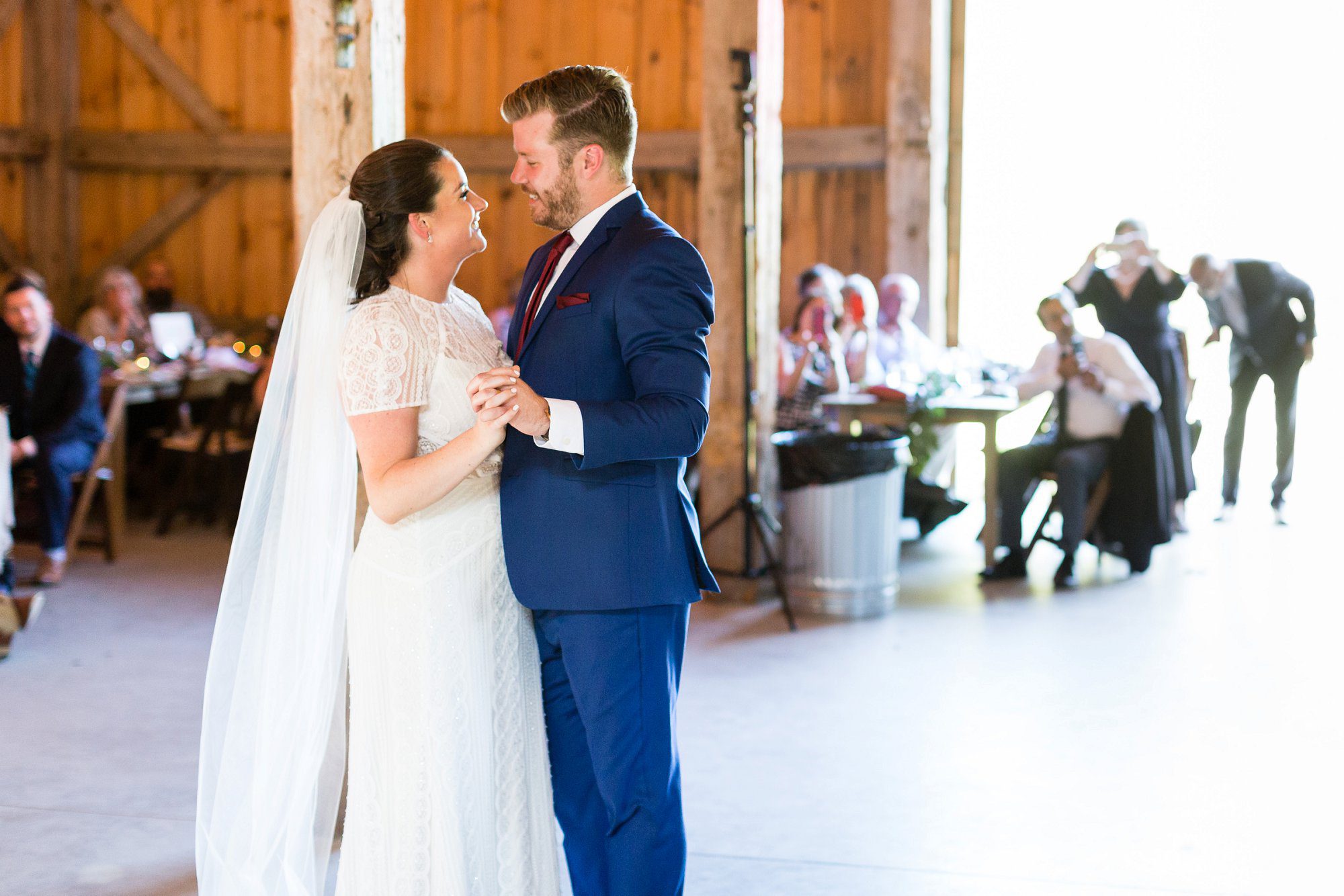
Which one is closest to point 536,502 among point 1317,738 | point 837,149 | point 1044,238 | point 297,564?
point 297,564

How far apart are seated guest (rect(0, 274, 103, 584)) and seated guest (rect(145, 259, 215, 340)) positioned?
133 inches

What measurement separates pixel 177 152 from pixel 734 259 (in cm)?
631

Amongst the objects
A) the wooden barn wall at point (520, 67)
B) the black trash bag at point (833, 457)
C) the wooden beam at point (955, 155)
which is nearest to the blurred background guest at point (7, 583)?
the black trash bag at point (833, 457)

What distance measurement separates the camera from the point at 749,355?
572cm

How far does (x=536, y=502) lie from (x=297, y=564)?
56 centimetres

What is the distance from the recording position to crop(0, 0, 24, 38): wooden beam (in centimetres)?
1026

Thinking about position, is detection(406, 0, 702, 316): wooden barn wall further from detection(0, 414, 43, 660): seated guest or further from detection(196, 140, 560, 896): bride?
detection(196, 140, 560, 896): bride

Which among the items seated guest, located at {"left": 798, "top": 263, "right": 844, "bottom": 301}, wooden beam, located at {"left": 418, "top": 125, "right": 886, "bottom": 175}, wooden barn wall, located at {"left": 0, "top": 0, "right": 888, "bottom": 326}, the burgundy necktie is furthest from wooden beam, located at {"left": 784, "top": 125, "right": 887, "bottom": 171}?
the burgundy necktie

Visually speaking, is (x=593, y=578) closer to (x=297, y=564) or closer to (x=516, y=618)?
(x=516, y=618)

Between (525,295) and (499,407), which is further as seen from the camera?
(525,295)

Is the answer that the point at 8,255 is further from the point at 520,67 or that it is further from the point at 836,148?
the point at 836,148

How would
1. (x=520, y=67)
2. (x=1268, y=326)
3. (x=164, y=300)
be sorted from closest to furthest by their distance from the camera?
(x=1268, y=326)
(x=164, y=300)
(x=520, y=67)

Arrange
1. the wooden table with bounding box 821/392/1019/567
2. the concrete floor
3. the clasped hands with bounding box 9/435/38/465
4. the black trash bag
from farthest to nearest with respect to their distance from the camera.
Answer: the wooden table with bounding box 821/392/1019/567 → the clasped hands with bounding box 9/435/38/465 → the black trash bag → the concrete floor

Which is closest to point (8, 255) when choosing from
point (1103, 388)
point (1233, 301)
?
point (1103, 388)
